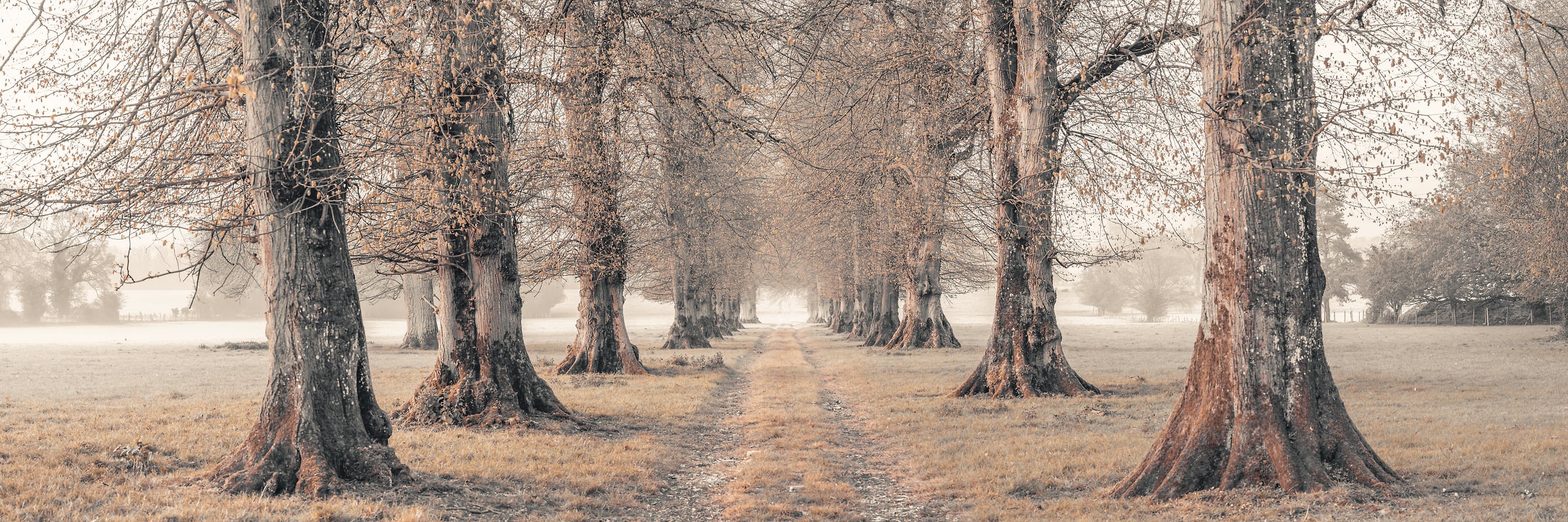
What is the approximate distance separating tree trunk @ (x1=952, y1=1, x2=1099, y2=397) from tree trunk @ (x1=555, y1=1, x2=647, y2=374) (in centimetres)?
749

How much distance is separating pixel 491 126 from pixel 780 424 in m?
6.40

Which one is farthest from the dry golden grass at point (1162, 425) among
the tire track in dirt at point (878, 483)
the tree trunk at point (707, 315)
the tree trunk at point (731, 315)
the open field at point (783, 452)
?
the tree trunk at point (731, 315)

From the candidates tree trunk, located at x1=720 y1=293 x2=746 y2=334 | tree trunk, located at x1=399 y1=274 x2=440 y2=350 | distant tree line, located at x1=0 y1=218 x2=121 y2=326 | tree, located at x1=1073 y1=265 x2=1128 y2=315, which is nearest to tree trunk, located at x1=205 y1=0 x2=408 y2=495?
tree trunk, located at x1=399 y1=274 x2=440 y2=350

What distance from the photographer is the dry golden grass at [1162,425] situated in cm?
691

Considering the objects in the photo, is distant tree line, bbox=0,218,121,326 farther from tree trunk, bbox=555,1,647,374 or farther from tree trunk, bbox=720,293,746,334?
tree trunk, bbox=555,1,647,374

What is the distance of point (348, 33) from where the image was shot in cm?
877

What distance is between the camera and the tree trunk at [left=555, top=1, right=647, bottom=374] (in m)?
12.0

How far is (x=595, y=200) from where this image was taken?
59.7 ft

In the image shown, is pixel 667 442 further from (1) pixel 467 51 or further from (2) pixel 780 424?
(1) pixel 467 51

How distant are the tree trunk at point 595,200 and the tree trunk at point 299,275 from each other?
13.0 feet

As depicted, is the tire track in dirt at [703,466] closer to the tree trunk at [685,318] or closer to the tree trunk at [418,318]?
the tree trunk at [685,318]

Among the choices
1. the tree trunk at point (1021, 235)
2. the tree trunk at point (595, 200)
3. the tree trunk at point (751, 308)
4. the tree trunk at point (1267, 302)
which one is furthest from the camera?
the tree trunk at point (751, 308)

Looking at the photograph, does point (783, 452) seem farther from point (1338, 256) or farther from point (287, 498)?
point (1338, 256)

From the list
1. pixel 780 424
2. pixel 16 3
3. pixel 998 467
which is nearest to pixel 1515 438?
pixel 998 467
